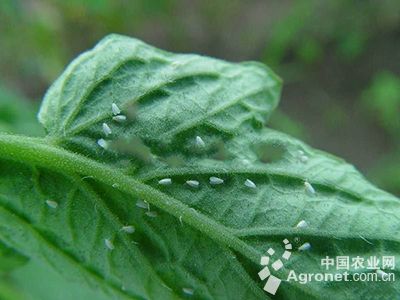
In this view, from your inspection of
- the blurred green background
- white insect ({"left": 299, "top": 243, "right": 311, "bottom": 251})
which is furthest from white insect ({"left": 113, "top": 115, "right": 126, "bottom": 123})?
the blurred green background

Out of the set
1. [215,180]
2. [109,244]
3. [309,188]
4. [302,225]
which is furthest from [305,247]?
[109,244]

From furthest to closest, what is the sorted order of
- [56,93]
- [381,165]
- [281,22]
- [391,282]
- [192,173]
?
[281,22] < [381,165] < [56,93] < [192,173] < [391,282]

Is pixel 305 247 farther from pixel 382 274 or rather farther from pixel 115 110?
pixel 115 110

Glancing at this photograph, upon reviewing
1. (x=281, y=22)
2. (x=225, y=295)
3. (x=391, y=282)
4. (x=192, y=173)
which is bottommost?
(x=281, y=22)

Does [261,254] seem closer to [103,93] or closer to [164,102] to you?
[164,102]

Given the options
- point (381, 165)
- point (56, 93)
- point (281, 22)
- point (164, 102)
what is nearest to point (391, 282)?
point (164, 102)

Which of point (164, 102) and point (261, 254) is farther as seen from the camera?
point (164, 102)
